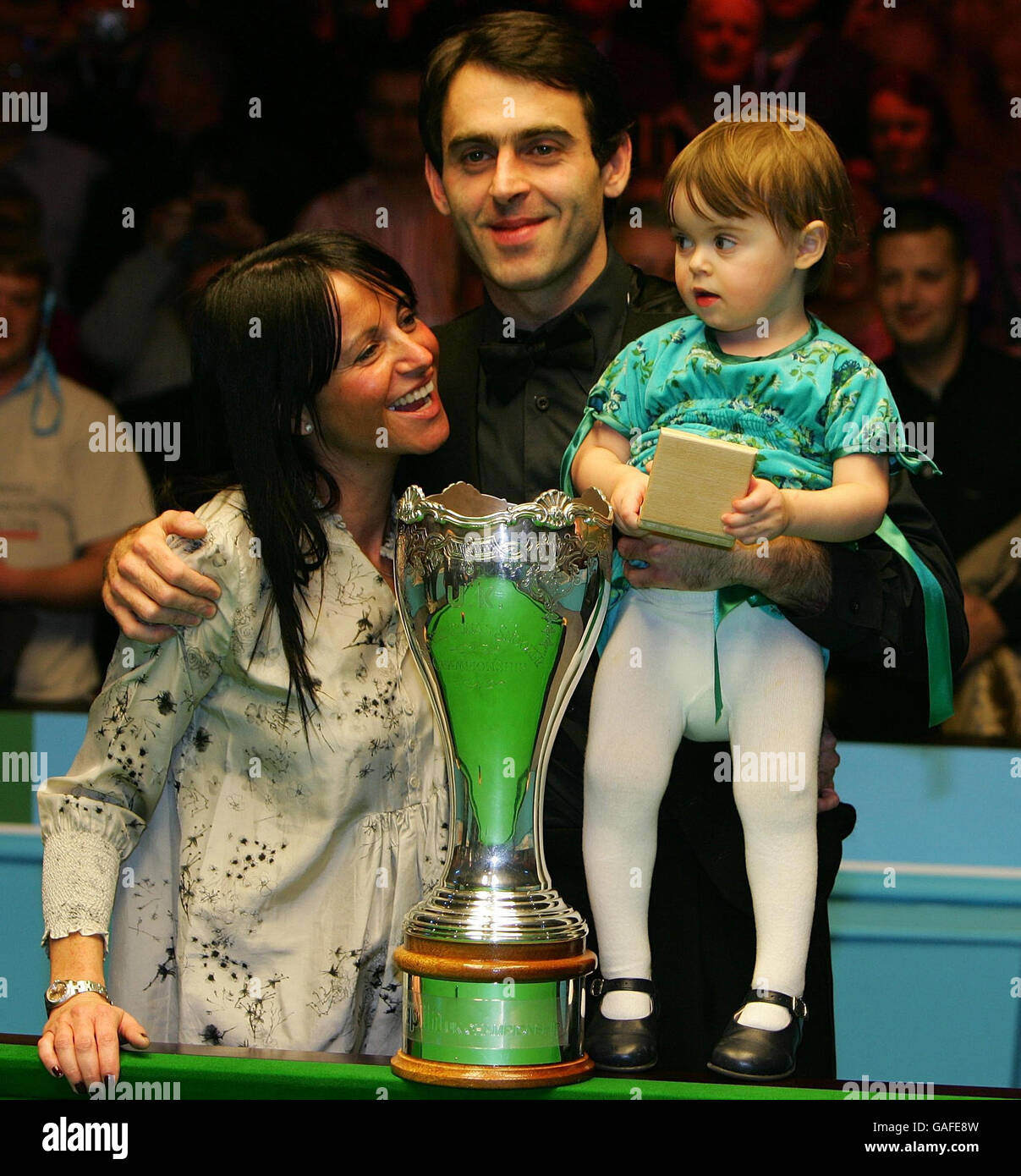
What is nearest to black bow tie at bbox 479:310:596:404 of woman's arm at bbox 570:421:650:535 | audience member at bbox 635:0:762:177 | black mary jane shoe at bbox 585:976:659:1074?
woman's arm at bbox 570:421:650:535

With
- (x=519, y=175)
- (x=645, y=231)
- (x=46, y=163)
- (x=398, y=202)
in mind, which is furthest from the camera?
(x=46, y=163)

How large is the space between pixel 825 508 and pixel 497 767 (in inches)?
17.9

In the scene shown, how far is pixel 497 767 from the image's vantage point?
1605mm

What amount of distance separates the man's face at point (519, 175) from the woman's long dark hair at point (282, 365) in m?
0.16

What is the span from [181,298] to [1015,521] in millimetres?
2185

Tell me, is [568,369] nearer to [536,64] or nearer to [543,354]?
[543,354]

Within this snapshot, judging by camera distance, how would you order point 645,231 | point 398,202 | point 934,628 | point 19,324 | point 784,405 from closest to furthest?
1. point 784,405
2. point 934,628
3. point 645,231
4. point 398,202
5. point 19,324

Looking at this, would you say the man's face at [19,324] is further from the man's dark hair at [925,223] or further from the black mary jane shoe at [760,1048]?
the black mary jane shoe at [760,1048]

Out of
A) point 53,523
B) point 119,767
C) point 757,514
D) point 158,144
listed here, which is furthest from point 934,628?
point 158,144

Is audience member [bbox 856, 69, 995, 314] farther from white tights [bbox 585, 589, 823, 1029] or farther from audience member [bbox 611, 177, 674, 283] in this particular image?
white tights [bbox 585, 589, 823, 1029]

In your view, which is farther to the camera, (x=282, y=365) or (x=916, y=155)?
(x=916, y=155)

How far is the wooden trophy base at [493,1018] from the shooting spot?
1511mm

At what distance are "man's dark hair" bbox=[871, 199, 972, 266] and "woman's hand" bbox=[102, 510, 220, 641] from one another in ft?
8.21

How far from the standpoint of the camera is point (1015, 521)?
3.85 meters
